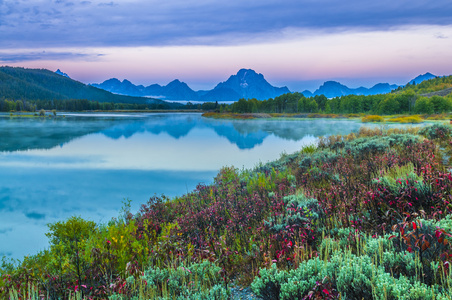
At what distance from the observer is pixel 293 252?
4.98 m

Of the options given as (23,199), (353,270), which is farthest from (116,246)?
(23,199)

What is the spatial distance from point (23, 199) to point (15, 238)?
5.51 meters

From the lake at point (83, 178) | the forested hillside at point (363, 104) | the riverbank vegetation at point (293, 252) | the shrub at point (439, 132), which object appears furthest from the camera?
the forested hillside at point (363, 104)

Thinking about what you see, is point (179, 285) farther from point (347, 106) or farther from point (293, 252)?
point (347, 106)

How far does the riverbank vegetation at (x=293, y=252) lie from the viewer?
11.5ft

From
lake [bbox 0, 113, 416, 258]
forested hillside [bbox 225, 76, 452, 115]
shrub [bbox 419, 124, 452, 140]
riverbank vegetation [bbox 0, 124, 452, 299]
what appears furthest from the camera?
forested hillside [bbox 225, 76, 452, 115]

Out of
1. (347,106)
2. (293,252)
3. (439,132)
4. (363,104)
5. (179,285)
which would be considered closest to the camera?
(179,285)

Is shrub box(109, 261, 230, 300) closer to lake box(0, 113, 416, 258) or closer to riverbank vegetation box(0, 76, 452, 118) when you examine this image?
lake box(0, 113, 416, 258)

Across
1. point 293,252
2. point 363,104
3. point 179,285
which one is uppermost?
point 363,104

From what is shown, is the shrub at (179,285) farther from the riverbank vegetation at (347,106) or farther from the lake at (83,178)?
the riverbank vegetation at (347,106)

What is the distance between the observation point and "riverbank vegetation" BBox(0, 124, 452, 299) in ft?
11.5

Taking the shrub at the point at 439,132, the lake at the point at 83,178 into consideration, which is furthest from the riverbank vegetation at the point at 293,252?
the shrub at the point at 439,132

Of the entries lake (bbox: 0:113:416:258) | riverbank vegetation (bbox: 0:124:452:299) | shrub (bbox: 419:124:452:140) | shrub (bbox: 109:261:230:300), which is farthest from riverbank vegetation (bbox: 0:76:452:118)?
shrub (bbox: 109:261:230:300)

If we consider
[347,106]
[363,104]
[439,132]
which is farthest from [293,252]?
[363,104]
